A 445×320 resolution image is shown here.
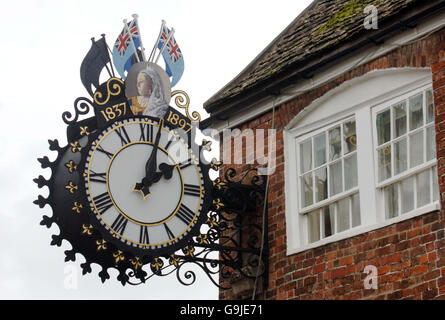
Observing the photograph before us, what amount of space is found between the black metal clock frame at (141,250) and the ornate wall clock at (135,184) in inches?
0.4

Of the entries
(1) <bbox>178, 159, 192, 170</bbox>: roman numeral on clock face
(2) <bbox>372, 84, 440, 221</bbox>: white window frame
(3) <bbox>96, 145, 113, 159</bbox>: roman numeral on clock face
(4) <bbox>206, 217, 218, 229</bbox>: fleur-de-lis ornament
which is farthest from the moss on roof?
(3) <bbox>96, 145, 113, 159</bbox>: roman numeral on clock face

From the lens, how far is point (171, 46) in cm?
1260

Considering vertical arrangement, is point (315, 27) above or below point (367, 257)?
above

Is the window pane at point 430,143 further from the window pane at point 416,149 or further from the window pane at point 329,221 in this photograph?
the window pane at point 329,221

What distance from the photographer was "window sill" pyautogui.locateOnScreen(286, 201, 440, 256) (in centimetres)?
1054

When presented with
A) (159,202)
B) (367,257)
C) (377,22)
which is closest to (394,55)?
(377,22)

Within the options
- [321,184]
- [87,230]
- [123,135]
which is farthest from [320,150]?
[87,230]

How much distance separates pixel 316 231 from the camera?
1211 centimetres

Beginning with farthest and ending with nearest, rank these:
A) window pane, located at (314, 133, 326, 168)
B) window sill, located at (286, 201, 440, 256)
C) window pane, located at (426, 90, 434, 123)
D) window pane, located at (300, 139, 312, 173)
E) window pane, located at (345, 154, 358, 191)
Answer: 1. window pane, located at (300, 139, 312, 173)
2. window pane, located at (314, 133, 326, 168)
3. window pane, located at (345, 154, 358, 191)
4. window pane, located at (426, 90, 434, 123)
5. window sill, located at (286, 201, 440, 256)

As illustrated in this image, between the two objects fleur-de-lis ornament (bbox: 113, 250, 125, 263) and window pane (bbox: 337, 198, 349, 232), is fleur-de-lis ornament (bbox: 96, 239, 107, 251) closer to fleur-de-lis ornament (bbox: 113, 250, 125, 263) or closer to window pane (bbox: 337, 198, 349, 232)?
fleur-de-lis ornament (bbox: 113, 250, 125, 263)

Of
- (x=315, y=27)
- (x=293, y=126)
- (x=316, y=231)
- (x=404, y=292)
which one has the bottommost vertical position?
(x=404, y=292)

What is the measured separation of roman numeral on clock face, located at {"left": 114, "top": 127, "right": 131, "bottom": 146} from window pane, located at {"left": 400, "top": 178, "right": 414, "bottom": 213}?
10.0 ft

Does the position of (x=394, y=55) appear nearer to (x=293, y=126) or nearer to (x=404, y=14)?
(x=404, y=14)

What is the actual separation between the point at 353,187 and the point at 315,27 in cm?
264
